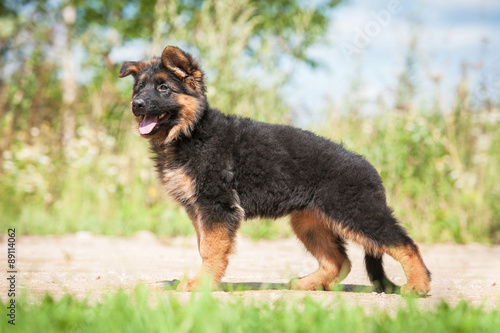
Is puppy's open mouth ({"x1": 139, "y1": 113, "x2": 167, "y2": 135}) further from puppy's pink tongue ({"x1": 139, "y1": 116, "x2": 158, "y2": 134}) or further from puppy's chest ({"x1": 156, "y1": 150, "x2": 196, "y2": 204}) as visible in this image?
puppy's chest ({"x1": 156, "y1": 150, "x2": 196, "y2": 204})

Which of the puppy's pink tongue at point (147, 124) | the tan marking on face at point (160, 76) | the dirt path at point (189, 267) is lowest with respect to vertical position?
the dirt path at point (189, 267)

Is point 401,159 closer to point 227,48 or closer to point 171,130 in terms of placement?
point 227,48

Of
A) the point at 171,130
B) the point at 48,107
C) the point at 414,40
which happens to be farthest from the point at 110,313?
the point at 48,107

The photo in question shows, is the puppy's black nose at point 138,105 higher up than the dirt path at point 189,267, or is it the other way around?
the puppy's black nose at point 138,105

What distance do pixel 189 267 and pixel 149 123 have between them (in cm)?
197

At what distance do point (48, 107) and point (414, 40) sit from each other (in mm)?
8083

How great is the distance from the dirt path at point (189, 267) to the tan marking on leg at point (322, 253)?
176 mm

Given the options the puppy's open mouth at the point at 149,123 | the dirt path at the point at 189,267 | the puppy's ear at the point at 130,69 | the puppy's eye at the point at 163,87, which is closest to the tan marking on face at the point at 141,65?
the puppy's ear at the point at 130,69

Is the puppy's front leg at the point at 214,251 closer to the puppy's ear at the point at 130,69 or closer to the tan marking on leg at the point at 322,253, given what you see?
the tan marking on leg at the point at 322,253

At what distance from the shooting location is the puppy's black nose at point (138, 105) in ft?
15.7

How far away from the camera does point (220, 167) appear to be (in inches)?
188

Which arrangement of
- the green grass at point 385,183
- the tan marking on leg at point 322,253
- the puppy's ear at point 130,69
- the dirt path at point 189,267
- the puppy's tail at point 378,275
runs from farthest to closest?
the green grass at point 385,183
the puppy's ear at point 130,69
the tan marking on leg at point 322,253
the puppy's tail at point 378,275
the dirt path at point 189,267

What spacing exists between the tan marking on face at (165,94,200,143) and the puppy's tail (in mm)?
1878

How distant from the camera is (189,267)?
631cm
